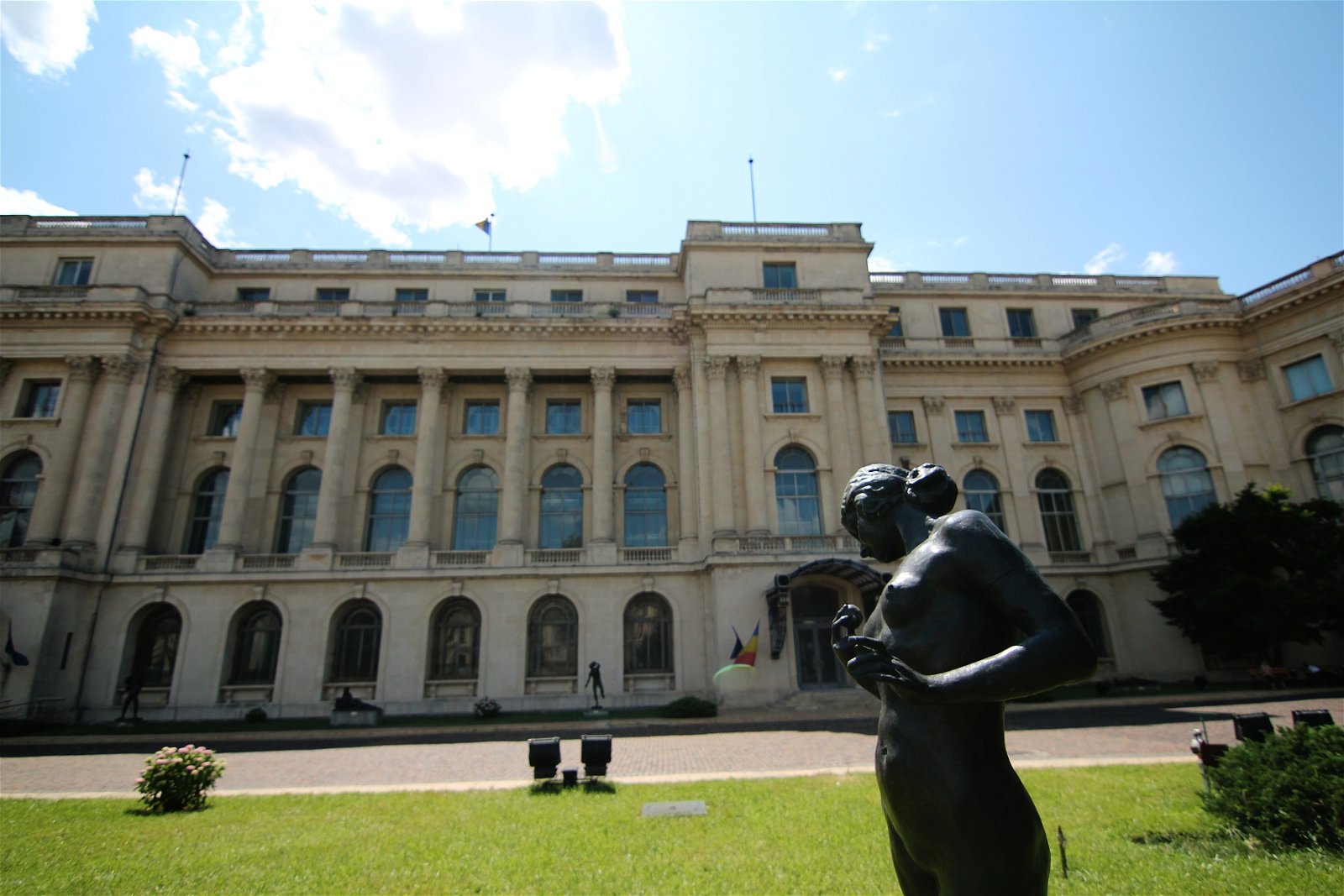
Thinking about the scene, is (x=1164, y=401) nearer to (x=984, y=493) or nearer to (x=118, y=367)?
(x=984, y=493)

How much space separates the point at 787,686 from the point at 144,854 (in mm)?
22270

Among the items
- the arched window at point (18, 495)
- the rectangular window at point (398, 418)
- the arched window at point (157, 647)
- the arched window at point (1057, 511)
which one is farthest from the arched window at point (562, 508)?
the arched window at point (1057, 511)

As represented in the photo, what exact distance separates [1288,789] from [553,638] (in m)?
26.5

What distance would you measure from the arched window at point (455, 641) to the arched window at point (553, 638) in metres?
2.36

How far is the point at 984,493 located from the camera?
3553 cm

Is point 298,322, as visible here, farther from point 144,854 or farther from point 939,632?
point 939,632

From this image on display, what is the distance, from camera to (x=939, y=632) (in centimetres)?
332

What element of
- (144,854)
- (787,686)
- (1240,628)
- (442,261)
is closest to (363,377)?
(442,261)

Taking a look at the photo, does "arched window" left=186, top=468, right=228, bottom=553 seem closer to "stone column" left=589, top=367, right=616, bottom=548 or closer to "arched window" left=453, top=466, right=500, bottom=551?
"arched window" left=453, top=466, right=500, bottom=551

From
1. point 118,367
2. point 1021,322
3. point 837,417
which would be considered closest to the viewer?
point 118,367

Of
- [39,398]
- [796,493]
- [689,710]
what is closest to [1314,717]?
[689,710]

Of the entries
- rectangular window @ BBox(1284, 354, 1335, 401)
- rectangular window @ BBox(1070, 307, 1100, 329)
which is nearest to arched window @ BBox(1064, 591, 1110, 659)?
rectangular window @ BBox(1284, 354, 1335, 401)

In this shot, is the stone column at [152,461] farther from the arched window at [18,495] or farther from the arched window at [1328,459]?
the arched window at [1328,459]

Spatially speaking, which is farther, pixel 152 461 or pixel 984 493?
pixel 984 493
